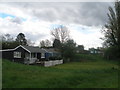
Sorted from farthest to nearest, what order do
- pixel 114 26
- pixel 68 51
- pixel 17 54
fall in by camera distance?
1. pixel 68 51
2. pixel 17 54
3. pixel 114 26

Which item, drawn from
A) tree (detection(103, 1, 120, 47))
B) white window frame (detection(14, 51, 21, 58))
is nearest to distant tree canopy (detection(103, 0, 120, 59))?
tree (detection(103, 1, 120, 47))

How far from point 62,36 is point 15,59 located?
113 feet

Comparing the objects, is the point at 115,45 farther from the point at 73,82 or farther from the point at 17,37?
the point at 17,37

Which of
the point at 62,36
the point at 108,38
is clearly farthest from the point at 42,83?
the point at 62,36

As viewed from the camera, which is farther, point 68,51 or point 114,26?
point 68,51

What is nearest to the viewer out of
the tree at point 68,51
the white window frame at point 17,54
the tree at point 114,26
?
the tree at point 114,26

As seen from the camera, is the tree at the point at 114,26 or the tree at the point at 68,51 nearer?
the tree at the point at 114,26

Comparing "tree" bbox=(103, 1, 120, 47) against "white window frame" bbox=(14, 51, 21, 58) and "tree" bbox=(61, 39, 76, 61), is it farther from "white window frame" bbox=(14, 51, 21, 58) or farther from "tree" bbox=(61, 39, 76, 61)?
"tree" bbox=(61, 39, 76, 61)

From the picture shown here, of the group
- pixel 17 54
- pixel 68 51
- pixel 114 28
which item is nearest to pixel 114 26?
pixel 114 28

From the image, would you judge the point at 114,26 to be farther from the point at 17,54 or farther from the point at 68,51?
the point at 68,51

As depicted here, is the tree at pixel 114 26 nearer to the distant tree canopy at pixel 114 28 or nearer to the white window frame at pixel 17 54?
the distant tree canopy at pixel 114 28

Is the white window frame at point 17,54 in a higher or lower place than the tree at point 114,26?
lower

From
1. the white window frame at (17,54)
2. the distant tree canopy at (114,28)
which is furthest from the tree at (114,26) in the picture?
the white window frame at (17,54)

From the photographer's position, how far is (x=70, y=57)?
64.6 m
